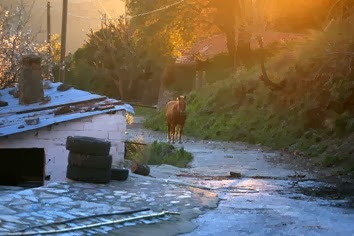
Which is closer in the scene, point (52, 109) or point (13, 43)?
point (52, 109)

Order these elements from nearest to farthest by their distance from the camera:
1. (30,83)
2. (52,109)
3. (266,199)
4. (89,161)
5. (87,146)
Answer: (89,161), (87,146), (266,199), (52,109), (30,83)

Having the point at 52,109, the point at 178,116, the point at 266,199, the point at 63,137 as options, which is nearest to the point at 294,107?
the point at 178,116

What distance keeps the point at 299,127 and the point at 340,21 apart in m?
4.82

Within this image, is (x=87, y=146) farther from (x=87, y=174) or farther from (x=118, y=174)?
(x=118, y=174)

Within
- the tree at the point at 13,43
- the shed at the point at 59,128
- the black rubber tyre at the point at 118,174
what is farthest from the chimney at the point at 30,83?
the black rubber tyre at the point at 118,174

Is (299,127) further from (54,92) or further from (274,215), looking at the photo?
(274,215)

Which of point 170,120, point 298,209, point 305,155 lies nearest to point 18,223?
point 298,209

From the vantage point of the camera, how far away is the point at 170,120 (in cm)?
3008

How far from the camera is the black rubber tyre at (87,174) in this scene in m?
12.0

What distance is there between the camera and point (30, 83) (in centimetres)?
1966

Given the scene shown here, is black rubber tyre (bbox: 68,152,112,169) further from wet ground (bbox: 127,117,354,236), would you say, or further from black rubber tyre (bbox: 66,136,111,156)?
wet ground (bbox: 127,117,354,236)

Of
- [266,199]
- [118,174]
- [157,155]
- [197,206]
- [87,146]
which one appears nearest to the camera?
[197,206]

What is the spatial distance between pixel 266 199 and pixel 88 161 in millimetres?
3419

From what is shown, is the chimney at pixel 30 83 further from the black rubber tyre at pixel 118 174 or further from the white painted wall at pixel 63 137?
the black rubber tyre at pixel 118 174
